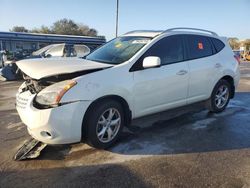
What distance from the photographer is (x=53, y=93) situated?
3.70 metres

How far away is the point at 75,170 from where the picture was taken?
3562 mm

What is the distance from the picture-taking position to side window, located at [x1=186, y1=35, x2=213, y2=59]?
17.9 feet

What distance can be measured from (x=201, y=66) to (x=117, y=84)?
7.10ft

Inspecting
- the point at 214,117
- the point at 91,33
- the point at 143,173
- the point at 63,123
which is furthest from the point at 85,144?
the point at 91,33

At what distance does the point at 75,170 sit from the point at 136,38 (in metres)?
2.69

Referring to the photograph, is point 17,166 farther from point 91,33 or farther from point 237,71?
point 91,33

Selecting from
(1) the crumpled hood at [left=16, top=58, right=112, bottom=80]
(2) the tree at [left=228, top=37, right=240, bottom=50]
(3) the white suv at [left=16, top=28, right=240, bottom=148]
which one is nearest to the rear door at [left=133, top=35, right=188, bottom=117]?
(3) the white suv at [left=16, top=28, right=240, bottom=148]

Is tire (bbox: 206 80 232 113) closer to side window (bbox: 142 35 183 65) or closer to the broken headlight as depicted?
side window (bbox: 142 35 183 65)

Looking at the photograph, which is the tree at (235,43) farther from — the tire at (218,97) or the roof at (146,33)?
the roof at (146,33)

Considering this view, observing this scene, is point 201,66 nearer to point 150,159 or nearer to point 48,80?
point 150,159

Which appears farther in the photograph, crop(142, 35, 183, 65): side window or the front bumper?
crop(142, 35, 183, 65): side window

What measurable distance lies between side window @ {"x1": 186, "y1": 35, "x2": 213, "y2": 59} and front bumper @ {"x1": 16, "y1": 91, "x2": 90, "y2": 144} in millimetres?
2594

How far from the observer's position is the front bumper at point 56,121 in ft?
12.0

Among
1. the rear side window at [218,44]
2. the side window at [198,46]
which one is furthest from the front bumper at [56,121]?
the rear side window at [218,44]
